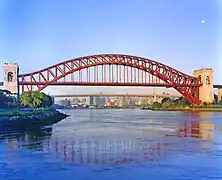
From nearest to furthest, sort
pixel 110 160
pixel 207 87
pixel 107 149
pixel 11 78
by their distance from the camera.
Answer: pixel 110 160 → pixel 107 149 → pixel 11 78 → pixel 207 87

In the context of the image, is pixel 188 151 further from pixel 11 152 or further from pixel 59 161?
pixel 11 152

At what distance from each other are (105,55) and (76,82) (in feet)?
28.0

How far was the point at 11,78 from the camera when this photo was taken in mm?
76250

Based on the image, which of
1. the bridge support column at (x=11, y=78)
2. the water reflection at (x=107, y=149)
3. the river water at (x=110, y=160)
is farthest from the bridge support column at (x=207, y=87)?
the water reflection at (x=107, y=149)

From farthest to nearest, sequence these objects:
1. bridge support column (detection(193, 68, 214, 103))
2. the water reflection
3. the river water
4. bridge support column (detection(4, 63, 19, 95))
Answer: bridge support column (detection(193, 68, 214, 103)) → bridge support column (detection(4, 63, 19, 95)) → the water reflection → the river water

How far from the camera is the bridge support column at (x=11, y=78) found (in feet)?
247

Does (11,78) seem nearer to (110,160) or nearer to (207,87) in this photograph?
(207,87)

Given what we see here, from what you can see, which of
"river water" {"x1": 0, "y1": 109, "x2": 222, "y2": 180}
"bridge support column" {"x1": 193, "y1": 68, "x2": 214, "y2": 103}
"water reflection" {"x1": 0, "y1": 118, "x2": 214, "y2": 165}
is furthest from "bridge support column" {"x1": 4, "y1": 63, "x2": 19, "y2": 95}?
"river water" {"x1": 0, "y1": 109, "x2": 222, "y2": 180}

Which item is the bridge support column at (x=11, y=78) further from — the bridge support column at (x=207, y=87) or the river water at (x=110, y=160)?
the river water at (x=110, y=160)

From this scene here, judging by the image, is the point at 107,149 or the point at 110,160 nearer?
the point at 110,160

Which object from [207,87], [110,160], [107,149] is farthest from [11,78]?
[110,160]

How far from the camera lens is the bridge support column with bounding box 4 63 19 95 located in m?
75.2

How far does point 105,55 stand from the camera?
78125mm

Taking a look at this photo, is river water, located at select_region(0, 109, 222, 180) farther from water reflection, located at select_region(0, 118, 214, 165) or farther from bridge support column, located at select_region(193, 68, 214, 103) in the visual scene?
bridge support column, located at select_region(193, 68, 214, 103)
